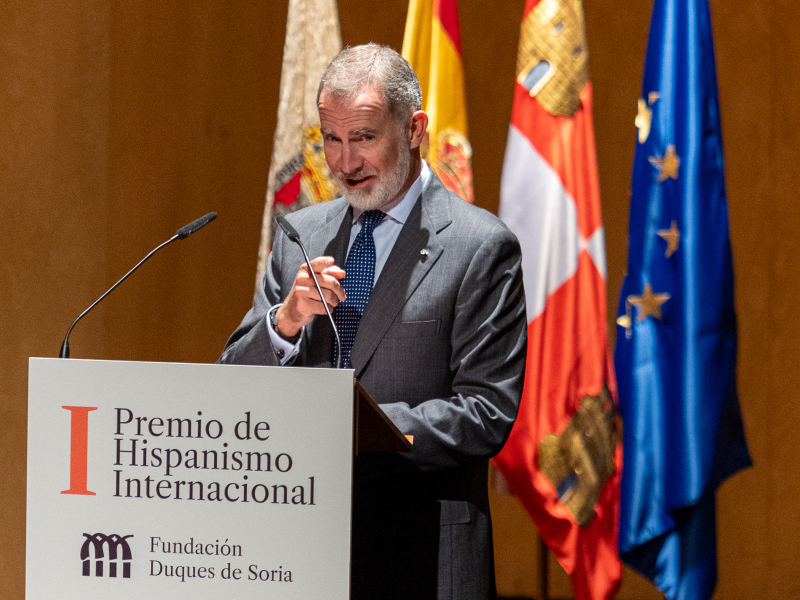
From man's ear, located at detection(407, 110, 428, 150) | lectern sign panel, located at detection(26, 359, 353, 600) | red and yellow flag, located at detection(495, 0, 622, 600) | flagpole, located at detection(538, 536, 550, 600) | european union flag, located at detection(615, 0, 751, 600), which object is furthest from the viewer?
flagpole, located at detection(538, 536, 550, 600)

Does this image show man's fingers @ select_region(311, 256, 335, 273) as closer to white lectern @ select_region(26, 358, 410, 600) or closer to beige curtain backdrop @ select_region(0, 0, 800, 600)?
white lectern @ select_region(26, 358, 410, 600)

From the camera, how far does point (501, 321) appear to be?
173cm

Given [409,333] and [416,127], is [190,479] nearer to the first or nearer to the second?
[409,333]

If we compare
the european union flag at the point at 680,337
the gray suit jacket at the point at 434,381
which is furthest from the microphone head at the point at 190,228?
A: the european union flag at the point at 680,337

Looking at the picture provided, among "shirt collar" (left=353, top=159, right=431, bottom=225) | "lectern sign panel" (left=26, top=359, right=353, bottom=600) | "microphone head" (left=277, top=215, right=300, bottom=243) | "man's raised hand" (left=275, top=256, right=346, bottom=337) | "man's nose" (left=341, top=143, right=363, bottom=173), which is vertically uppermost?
"man's nose" (left=341, top=143, right=363, bottom=173)

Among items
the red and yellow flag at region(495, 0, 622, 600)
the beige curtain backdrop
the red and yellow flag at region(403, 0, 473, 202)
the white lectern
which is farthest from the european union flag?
the white lectern

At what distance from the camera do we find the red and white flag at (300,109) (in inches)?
120

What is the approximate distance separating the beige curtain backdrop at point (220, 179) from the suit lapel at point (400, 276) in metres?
2.04

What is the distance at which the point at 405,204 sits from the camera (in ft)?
6.23

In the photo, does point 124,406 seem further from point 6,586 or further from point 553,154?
point 6,586

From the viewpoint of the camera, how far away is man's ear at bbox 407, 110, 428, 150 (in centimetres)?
186

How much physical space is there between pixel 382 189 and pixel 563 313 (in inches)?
46.5

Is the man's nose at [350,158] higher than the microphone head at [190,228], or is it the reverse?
the man's nose at [350,158]

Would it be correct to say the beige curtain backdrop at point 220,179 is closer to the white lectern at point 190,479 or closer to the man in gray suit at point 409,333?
the man in gray suit at point 409,333
